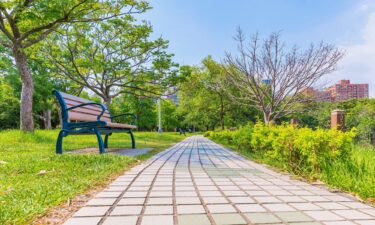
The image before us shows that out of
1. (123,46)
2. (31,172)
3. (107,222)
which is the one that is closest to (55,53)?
(123,46)

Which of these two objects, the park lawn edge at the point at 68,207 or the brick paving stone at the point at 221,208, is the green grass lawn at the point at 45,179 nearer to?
the park lawn edge at the point at 68,207

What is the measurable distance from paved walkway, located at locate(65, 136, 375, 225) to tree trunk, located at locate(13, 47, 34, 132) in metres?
6.51

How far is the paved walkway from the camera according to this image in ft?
6.48

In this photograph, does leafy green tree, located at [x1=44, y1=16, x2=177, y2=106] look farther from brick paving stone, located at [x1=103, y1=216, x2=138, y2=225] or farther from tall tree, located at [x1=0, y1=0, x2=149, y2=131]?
brick paving stone, located at [x1=103, y1=216, x2=138, y2=225]

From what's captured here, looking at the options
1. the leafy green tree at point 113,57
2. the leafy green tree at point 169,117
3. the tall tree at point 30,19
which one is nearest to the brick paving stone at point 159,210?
the tall tree at point 30,19

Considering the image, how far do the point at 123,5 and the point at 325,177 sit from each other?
951 centimetres

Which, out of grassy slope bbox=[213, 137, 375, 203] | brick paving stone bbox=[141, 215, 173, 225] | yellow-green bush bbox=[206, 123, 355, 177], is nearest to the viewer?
brick paving stone bbox=[141, 215, 173, 225]

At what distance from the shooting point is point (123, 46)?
46.3 ft

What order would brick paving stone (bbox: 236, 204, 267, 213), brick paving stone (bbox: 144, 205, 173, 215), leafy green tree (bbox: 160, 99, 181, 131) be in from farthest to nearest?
leafy green tree (bbox: 160, 99, 181, 131)
brick paving stone (bbox: 236, 204, 267, 213)
brick paving stone (bbox: 144, 205, 173, 215)

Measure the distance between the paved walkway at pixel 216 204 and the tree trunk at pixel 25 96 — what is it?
6.51m

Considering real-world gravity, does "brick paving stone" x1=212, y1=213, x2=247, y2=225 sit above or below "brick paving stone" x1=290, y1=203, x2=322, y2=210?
below

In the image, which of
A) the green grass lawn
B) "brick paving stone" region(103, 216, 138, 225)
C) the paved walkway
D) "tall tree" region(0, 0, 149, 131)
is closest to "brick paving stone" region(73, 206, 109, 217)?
the paved walkway

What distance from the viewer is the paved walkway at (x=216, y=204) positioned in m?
1.97

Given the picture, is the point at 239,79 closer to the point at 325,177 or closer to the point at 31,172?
the point at 325,177
